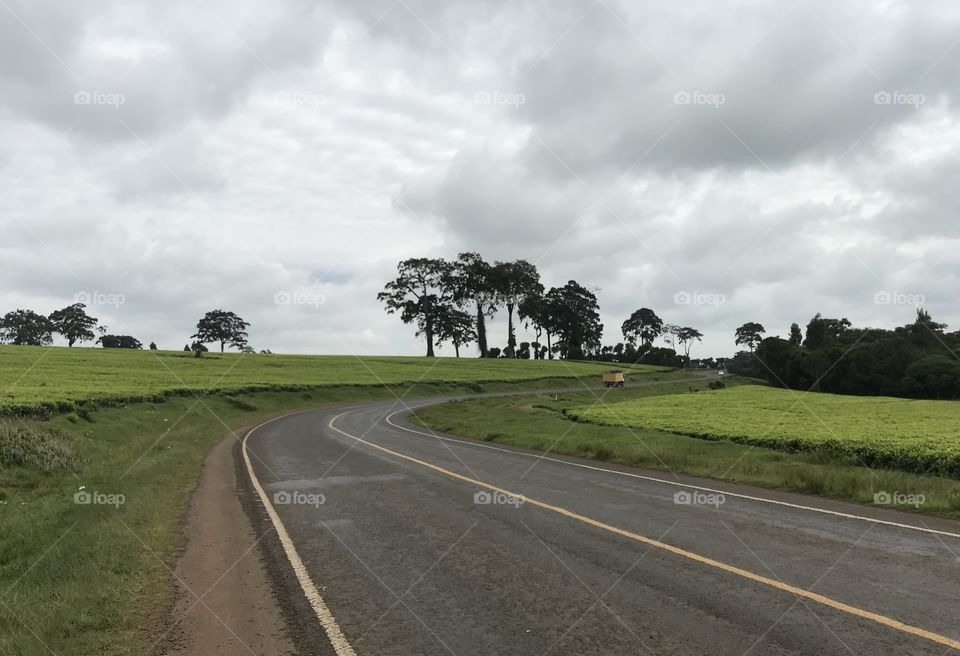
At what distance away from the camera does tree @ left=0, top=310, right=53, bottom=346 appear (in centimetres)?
12900

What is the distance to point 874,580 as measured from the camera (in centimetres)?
689

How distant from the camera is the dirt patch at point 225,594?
5805 millimetres

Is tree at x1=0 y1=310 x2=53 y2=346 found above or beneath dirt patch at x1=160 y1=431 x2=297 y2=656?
above

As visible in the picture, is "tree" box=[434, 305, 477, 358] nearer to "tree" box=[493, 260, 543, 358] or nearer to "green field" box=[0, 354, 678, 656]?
"tree" box=[493, 260, 543, 358]

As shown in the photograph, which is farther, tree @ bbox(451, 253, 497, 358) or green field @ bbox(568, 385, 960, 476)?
tree @ bbox(451, 253, 497, 358)

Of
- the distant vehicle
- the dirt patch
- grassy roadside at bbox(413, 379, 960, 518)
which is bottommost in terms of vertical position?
grassy roadside at bbox(413, 379, 960, 518)

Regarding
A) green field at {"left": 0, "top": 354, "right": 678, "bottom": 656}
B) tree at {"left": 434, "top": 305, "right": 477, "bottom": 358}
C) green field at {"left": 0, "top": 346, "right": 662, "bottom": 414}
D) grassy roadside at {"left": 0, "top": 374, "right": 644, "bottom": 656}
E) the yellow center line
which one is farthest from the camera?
tree at {"left": 434, "top": 305, "right": 477, "bottom": 358}

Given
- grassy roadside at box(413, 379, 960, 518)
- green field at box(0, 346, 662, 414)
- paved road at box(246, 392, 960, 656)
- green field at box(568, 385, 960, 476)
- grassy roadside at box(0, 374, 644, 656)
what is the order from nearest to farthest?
paved road at box(246, 392, 960, 656)
grassy roadside at box(0, 374, 644, 656)
grassy roadside at box(413, 379, 960, 518)
green field at box(568, 385, 960, 476)
green field at box(0, 346, 662, 414)

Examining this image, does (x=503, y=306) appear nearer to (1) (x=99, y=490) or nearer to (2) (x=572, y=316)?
(2) (x=572, y=316)

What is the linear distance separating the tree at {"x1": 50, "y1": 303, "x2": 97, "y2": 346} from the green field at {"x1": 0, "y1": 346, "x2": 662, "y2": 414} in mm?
65260

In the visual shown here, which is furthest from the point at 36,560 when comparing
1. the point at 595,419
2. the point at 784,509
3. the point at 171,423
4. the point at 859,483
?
the point at 595,419

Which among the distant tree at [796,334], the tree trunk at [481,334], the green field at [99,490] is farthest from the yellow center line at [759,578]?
the distant tree at [796,334]

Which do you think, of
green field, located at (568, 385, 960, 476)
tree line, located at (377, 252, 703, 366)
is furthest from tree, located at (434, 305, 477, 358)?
green field, located at (568, 385, 960, 476)

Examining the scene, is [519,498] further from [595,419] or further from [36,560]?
[595,419]
